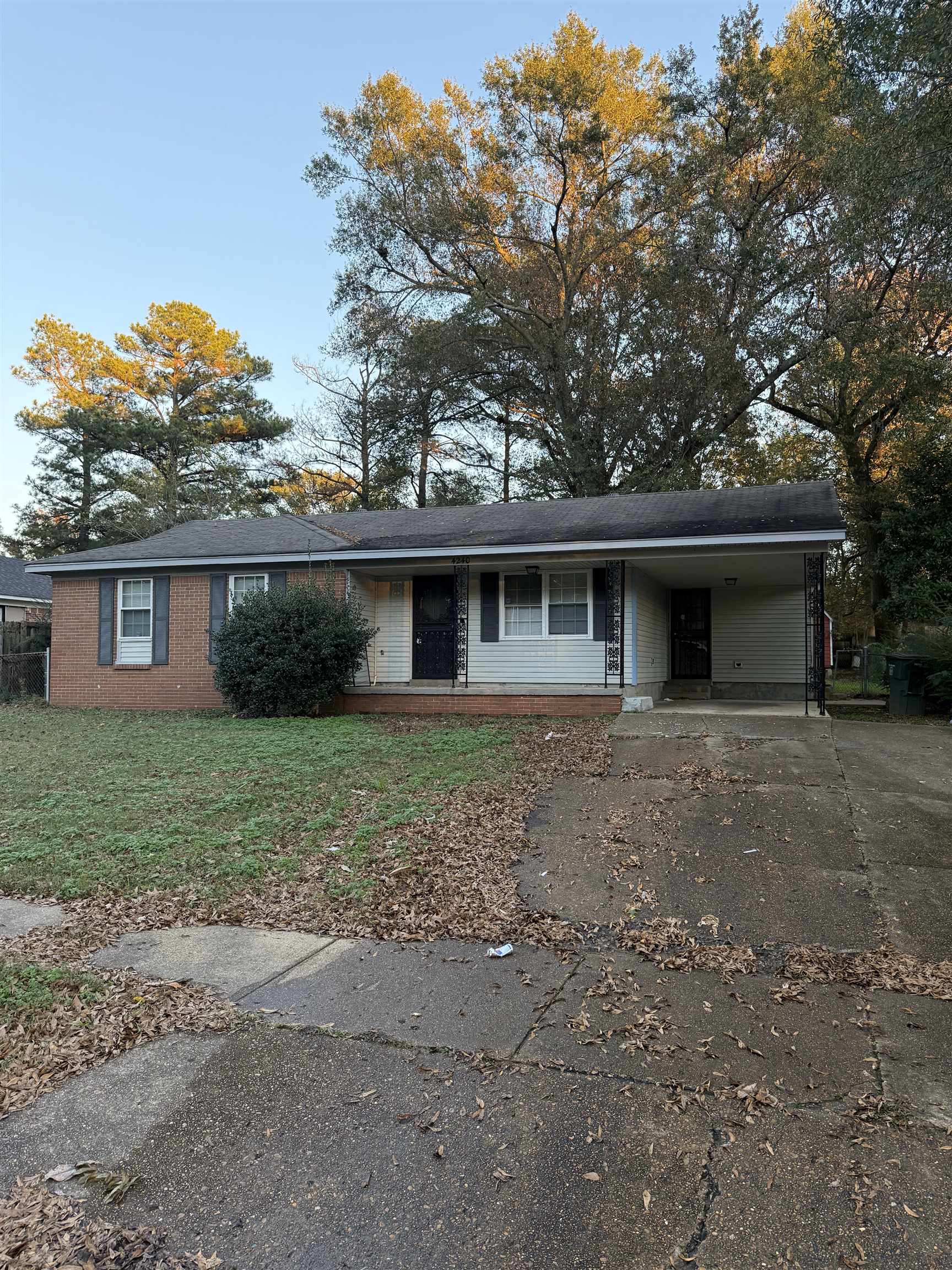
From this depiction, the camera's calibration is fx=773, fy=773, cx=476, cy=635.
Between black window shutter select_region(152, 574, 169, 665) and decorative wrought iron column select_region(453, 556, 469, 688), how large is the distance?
5704 millimetres

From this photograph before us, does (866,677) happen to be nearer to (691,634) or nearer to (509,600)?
(691,634)

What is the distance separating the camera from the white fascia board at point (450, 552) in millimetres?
11156

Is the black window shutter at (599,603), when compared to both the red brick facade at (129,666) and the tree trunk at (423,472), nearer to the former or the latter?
the red brick facade at (129,666)

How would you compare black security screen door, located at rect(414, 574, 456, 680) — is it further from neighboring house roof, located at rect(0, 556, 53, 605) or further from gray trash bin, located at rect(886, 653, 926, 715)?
neighboring house roof, located at rect(0, 556, 53, 605)

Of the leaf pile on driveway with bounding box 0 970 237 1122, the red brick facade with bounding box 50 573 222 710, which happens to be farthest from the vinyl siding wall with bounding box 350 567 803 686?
the leaf pile on driveway with bounding box 0 970 237 1122

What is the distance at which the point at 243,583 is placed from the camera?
48.0 ft

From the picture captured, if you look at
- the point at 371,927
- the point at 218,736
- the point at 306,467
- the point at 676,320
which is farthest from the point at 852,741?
the point at 306,467

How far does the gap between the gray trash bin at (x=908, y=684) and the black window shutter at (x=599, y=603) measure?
4.91 m

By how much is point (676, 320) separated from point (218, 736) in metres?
18.2

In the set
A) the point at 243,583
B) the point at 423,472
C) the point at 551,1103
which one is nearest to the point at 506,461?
the point at 423,472

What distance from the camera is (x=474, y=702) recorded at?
13.1m

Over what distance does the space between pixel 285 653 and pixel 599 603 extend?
5.32 meters

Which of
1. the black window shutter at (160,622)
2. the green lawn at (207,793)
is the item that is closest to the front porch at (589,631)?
the green lawn at (207,793)

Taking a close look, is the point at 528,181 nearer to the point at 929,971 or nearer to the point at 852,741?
the point at 852,741
